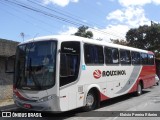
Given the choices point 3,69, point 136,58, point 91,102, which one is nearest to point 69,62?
point 91,102

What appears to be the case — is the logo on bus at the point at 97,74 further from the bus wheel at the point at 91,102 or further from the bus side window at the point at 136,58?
the bus side window at the point at 136,58

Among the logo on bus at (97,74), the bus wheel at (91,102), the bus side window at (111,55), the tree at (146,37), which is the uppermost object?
the tree at (146,37)

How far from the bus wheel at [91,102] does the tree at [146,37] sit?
35.6 meters

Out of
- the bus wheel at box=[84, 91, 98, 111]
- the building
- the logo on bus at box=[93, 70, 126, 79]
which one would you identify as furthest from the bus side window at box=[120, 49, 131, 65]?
the building

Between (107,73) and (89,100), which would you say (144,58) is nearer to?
(107,73)

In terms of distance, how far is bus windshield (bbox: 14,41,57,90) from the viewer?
1002 cm

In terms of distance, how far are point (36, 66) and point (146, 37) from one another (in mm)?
39263

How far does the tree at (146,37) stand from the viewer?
46406 millimetres

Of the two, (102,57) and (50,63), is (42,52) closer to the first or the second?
(50,63)

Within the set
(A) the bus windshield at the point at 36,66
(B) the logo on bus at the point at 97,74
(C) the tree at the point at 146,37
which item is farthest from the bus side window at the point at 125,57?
(C) the tree at the point at 146,37

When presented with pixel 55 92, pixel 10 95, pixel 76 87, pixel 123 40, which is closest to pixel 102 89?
pixel 76 87

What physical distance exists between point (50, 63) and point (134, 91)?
8567mm

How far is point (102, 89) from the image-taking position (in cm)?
1299

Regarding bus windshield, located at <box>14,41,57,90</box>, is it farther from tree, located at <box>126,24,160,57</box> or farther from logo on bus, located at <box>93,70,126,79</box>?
tree, located at <box>126,24,160,57</box>
